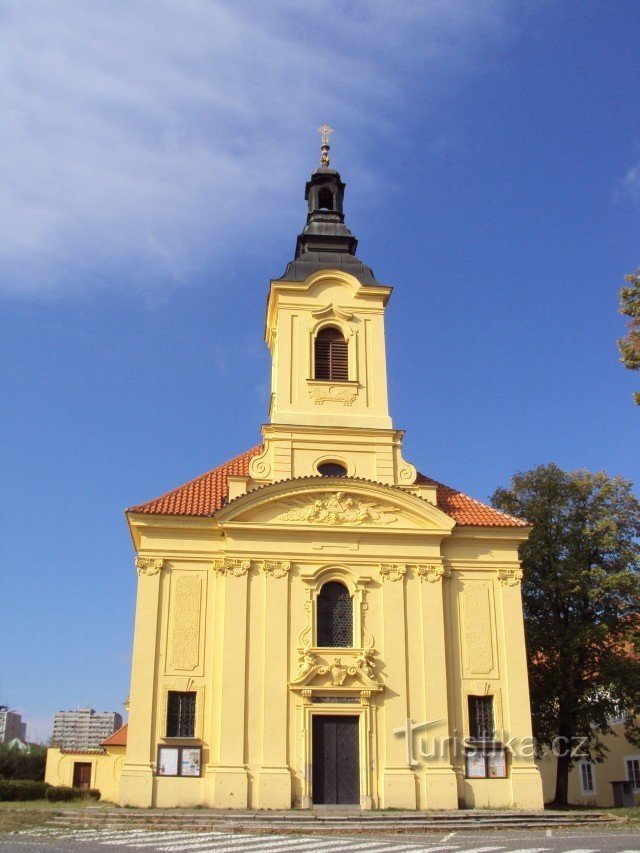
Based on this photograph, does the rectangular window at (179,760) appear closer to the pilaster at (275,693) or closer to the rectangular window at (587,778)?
the pilaster at (275,693)

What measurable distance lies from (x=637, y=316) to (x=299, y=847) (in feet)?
38.0

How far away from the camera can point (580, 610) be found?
A: 3294cm

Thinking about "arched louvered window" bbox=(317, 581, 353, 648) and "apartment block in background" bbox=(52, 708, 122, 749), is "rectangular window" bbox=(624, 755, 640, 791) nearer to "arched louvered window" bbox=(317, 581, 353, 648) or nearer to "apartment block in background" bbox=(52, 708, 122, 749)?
"arched louvered window" bbox=(317, 581, 353, 648)

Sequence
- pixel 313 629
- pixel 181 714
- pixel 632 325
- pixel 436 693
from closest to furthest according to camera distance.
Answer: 1. pixel 632 325
2. pixel 181 714
3. pixel 436 693
4. pixel 313 629

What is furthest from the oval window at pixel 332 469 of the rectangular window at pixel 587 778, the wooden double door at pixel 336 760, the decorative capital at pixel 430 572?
the rectangular window at pixel 587 778

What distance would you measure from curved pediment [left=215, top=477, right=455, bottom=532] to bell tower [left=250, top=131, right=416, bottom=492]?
134 cm

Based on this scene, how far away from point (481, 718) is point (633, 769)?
53.3ft

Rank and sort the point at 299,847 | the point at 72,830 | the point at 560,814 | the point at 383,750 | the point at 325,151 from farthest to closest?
the point at 325,151 < the point at 383,750 < the point at 560,814 < the point at 72,830 < the point at 299,847

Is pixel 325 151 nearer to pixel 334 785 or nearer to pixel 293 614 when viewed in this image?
pixel 293 614

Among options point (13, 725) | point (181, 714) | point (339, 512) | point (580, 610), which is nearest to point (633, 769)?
point (580, 610)

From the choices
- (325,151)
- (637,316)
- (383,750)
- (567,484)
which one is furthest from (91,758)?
(637,316)

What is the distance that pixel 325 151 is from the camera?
35.7 m

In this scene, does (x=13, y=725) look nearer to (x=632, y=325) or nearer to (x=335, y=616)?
(x=335, y=616)

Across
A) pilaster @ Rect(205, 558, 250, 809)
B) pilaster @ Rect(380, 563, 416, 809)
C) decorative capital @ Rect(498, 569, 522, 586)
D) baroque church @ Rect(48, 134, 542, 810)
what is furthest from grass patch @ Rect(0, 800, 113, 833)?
decorative capital @ Rect(498, 569, 522, 586)
